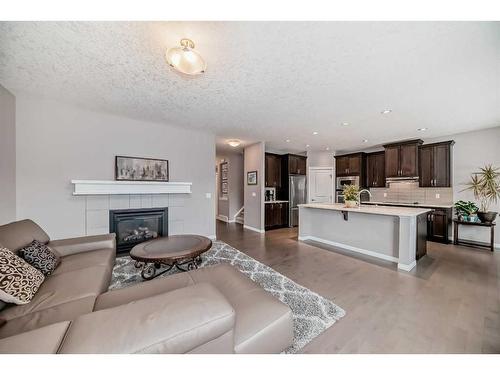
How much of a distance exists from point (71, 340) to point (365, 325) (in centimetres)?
203

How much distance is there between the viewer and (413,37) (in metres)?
1.65

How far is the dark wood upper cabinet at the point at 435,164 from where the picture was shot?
4480 millimetres

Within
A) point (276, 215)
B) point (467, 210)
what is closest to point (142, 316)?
point (276, 215)

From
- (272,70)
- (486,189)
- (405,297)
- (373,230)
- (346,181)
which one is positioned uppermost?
(272,70)

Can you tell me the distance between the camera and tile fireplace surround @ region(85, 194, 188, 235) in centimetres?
341

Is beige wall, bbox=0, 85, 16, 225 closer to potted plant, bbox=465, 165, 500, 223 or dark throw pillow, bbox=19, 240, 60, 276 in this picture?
dark throw pillow, bbox=19, 240, 60, 276

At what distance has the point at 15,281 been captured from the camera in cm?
128

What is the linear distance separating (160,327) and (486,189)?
5.98 metres

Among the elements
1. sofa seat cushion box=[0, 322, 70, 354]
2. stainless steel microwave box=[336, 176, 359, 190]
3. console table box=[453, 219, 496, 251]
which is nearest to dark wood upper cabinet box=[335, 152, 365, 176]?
stainless steel microwave box=[336, 176, 359, 190]

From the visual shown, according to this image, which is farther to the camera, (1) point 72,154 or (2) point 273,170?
(2) point 273,170

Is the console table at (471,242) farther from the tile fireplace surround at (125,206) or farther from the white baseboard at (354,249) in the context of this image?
the tile fireplace surround at (125,206)

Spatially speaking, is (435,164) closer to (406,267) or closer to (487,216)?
(487,216)

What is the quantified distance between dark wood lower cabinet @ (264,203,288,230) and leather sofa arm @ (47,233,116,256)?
4.05m
